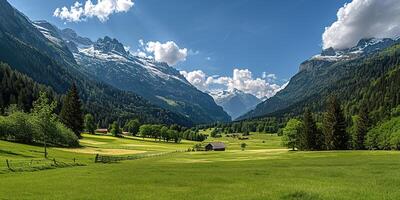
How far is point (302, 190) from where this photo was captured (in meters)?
32.4

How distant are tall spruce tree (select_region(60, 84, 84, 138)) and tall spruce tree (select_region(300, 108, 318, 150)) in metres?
91.7

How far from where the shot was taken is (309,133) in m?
137

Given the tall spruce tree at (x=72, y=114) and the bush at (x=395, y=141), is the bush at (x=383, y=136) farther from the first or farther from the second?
the tall spruce tree at (x=72, y=114)

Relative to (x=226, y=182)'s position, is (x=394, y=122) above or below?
above

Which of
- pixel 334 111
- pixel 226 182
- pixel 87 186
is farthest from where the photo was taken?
pixel 334 111

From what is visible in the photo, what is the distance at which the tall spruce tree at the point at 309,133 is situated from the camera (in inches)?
5372

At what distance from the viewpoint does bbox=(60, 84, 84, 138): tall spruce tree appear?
159875 millimetres

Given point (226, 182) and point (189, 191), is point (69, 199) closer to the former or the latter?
point (189, 191)

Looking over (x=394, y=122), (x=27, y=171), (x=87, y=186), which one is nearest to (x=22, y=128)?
(x=27, y=171)

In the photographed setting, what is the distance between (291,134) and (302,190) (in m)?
120

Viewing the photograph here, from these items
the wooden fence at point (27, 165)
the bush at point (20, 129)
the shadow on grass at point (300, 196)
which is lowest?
the wooden fence at point (27, 165)

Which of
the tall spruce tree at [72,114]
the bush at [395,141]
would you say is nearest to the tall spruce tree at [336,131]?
the bush at [395,141]

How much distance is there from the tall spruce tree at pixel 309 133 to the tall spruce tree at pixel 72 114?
3609 inches

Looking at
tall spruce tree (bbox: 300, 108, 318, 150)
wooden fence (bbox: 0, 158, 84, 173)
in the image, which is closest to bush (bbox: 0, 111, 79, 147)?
wooden fence (bbox: 0, 158, 84, 173)
